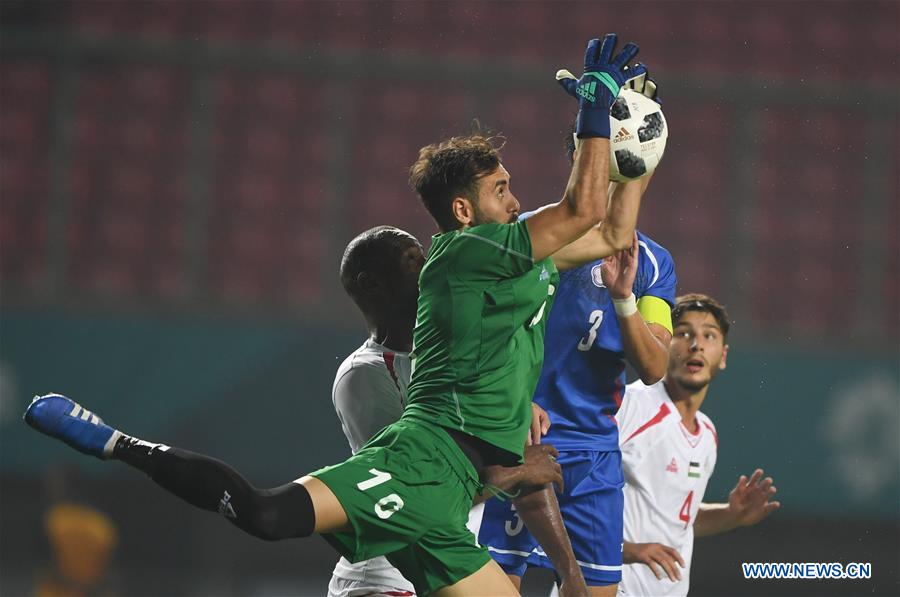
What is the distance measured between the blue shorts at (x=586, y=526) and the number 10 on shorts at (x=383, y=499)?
0.97m

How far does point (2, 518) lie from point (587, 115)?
6802 mm

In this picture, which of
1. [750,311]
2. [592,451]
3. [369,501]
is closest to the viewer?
[369,501]

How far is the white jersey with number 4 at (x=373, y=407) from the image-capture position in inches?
149

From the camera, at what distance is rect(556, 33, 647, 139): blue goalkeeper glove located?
11.5ft

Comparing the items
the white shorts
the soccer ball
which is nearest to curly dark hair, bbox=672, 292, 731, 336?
the soccer ball

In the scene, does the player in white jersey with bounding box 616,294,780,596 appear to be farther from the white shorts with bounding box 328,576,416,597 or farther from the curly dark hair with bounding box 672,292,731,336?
the white shorts with bounding box 328,576,416,597

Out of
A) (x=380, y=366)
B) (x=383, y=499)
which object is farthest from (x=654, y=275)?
(x=383, y=499)

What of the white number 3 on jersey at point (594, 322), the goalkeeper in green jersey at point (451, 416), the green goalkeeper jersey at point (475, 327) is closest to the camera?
the goalkeeper in green jersey at point (451, 416)

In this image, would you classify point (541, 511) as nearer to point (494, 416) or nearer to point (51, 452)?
point (494, 416)

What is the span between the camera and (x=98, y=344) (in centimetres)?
838

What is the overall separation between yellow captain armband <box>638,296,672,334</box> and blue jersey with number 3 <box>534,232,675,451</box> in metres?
0.02

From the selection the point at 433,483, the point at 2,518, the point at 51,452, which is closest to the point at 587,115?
the point at 433,483

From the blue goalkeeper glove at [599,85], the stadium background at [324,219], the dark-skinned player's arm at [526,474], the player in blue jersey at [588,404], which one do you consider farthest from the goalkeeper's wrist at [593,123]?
the stadium background at [324,219]

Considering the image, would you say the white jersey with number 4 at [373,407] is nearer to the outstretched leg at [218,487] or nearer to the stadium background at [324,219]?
the outstretched leg at [218,487]
